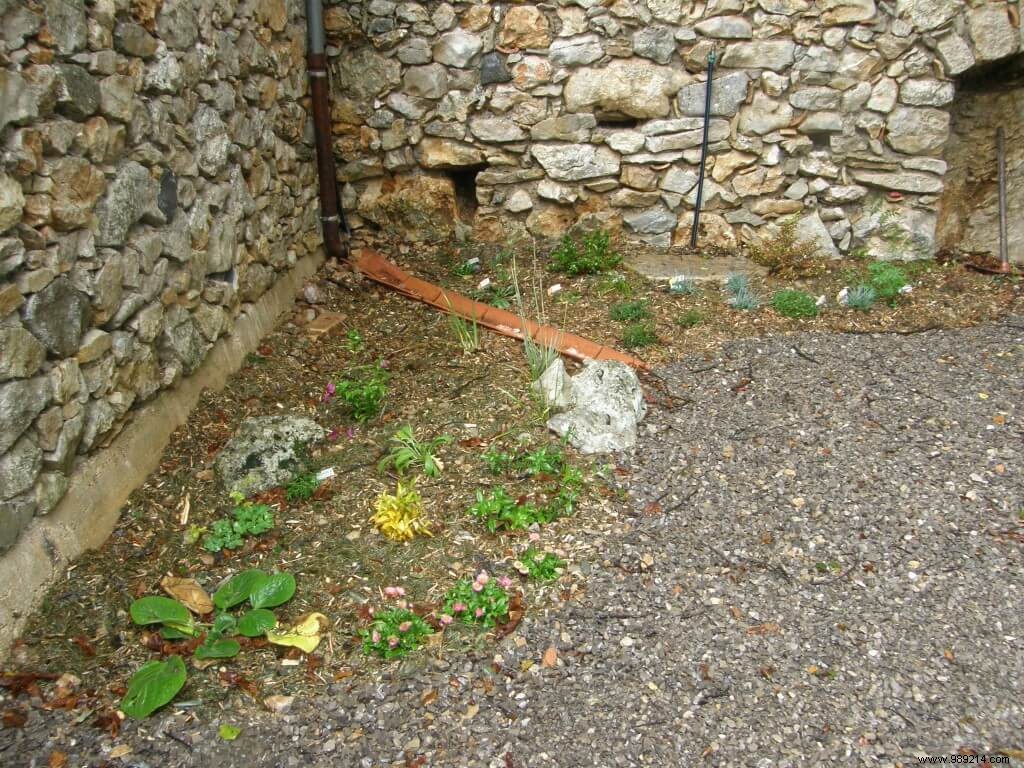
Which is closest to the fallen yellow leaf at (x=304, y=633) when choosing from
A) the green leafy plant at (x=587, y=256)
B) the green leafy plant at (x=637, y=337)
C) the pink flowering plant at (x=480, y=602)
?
the pink flowering plant at (x=480, y=602)

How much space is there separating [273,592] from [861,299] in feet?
11.3

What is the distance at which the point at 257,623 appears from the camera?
7.76 ft

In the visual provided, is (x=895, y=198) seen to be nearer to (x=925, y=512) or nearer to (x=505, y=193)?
(x=505, y=193)

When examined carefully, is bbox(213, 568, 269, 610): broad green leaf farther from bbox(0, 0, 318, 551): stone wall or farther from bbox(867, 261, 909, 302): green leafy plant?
bbox(867, 261, 909, 302): green leafy plant

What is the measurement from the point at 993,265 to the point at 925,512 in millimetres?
2895

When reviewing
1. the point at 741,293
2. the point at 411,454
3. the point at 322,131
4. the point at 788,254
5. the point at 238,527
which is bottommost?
the point at 238,527

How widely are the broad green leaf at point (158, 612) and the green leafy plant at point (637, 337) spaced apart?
241cm

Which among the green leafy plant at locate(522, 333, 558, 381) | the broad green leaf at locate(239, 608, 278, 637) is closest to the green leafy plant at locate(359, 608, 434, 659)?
the broad green leaf at locate(239, 608, 278, 637)

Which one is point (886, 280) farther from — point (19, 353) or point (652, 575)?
point (19, 353)

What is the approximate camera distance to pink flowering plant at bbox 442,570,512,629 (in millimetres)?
2420

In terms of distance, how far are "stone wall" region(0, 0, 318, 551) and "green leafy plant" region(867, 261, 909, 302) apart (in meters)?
3.41

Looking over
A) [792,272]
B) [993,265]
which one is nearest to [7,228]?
[792,272]

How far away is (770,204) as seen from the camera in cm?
494

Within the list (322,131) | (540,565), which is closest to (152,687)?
(540,565)
